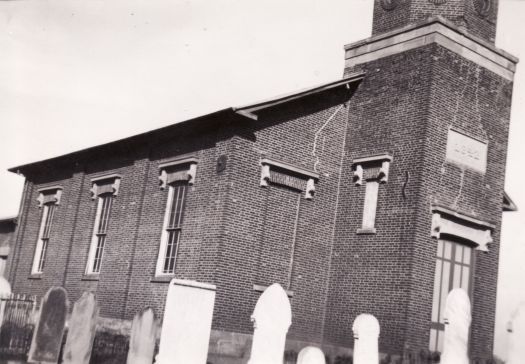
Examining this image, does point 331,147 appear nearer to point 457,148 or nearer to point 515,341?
point 457,148

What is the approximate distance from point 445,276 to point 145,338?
9.39 meters

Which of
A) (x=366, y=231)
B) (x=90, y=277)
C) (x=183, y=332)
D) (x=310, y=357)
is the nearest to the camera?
(x=183, y=332)

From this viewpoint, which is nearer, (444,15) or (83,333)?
(83,333)

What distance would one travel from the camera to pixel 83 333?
11742mm

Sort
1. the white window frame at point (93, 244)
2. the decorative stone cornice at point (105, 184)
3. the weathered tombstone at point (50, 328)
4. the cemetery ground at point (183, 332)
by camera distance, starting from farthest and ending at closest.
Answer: the white window frame at point (93, 244)
the decorative stone cornice at point (105, 184)
the weathered tombstone at point (50, 328)
the cemetery ground at point (183, 332)

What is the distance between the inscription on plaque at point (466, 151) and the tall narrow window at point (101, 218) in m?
10.2

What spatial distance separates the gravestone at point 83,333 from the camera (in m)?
11.7

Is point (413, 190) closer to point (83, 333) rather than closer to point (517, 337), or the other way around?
point (517, 337)

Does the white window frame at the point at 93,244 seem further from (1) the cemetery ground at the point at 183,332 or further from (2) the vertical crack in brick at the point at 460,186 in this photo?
(2) the vertical crack in brick at the point at 460,186

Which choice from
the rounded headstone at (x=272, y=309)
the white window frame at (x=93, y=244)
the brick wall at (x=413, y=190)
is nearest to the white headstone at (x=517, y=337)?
the rounded headstone at (x=272, y=309)

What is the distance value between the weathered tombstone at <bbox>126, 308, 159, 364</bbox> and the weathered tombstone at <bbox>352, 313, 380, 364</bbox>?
3.44 metres

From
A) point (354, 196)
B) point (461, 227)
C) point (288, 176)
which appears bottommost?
point (461, 227)

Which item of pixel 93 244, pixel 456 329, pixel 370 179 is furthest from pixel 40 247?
pixel 456 329

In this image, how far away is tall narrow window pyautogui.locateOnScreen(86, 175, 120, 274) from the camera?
21688 millimetres
